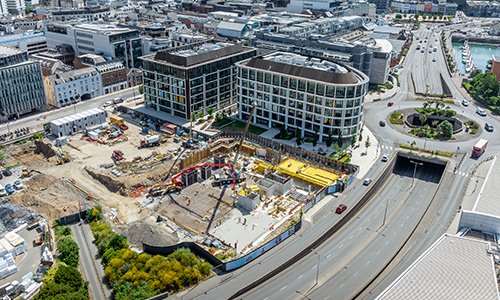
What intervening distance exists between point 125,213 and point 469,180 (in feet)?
307

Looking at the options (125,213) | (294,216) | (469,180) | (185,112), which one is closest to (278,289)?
(294,216)

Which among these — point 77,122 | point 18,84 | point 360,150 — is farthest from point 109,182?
point 360,150

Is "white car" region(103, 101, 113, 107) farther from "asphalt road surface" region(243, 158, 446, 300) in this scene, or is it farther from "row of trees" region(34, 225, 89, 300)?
"asphalt road surface" region(243, 158, 446, 300)

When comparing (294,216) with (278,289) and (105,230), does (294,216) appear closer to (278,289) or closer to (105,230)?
(278,289)

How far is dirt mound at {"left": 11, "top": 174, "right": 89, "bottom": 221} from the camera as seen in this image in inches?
4235

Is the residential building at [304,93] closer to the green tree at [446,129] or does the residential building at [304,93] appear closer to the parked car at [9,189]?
the green tree at [446,129]

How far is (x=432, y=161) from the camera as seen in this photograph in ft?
435

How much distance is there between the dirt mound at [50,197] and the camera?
107562mm

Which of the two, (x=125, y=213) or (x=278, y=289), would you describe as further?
(x=125, y=213)

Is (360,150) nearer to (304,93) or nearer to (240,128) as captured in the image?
(304,93)

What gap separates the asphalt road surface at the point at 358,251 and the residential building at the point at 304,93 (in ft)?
92.6

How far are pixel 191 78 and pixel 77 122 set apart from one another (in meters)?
42.7

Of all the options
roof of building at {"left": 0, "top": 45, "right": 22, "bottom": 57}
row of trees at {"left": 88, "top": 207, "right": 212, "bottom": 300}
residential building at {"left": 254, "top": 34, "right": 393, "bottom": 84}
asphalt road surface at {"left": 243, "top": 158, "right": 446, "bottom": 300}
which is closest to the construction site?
row of trees at {"left": 88, "top": 207, "right": 212, "bottom": 300}

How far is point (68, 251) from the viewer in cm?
9019
